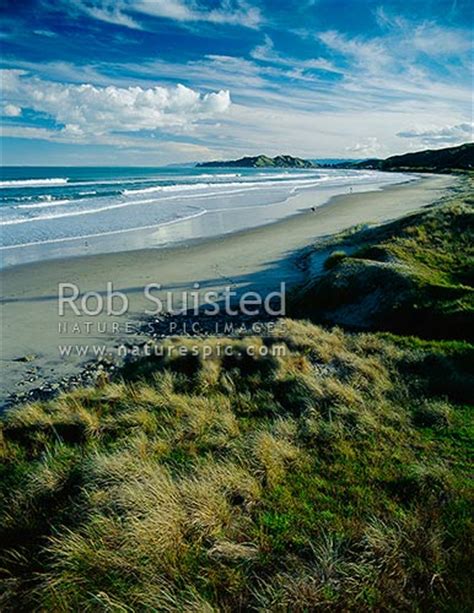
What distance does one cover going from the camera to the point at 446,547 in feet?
13.5

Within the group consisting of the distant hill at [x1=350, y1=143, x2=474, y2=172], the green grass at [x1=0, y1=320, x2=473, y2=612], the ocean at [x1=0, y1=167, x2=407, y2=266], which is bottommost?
the green grass at [x1=0, y1=320, x2=473, y2=612]

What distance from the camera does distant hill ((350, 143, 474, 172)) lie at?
416ft

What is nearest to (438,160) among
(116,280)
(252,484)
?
(116,280)

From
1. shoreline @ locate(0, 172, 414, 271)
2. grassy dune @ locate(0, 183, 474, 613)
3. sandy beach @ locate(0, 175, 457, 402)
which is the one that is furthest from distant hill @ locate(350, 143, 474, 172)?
grassy dune @ locate(0, 183, 474, 613)

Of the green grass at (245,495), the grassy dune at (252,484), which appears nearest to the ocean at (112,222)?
the grassy dune at (252,484)

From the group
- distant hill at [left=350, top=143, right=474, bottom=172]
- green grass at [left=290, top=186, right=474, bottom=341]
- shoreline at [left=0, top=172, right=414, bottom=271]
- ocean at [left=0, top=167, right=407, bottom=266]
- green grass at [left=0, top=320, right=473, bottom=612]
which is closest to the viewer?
green grass at [left=0, top=320, right=473, bottom=612]

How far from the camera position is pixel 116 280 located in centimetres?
1703

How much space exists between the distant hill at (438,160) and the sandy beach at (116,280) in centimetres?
10914

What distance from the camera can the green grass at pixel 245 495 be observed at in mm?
3678

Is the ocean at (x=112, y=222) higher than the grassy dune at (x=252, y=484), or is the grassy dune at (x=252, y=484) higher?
the ocean at (x=112, y=222)

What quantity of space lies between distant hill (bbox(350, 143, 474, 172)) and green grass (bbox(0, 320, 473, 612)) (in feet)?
407

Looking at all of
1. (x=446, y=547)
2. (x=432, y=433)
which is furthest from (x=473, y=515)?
(x=432, y=433)

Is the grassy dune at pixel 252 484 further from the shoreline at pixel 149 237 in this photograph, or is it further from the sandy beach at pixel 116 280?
the shoreline at pixel 149 237

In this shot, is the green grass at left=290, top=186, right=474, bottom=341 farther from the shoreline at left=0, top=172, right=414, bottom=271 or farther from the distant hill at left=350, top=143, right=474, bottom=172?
the distant hill at left=350, top=143, right=474, bottom=172
